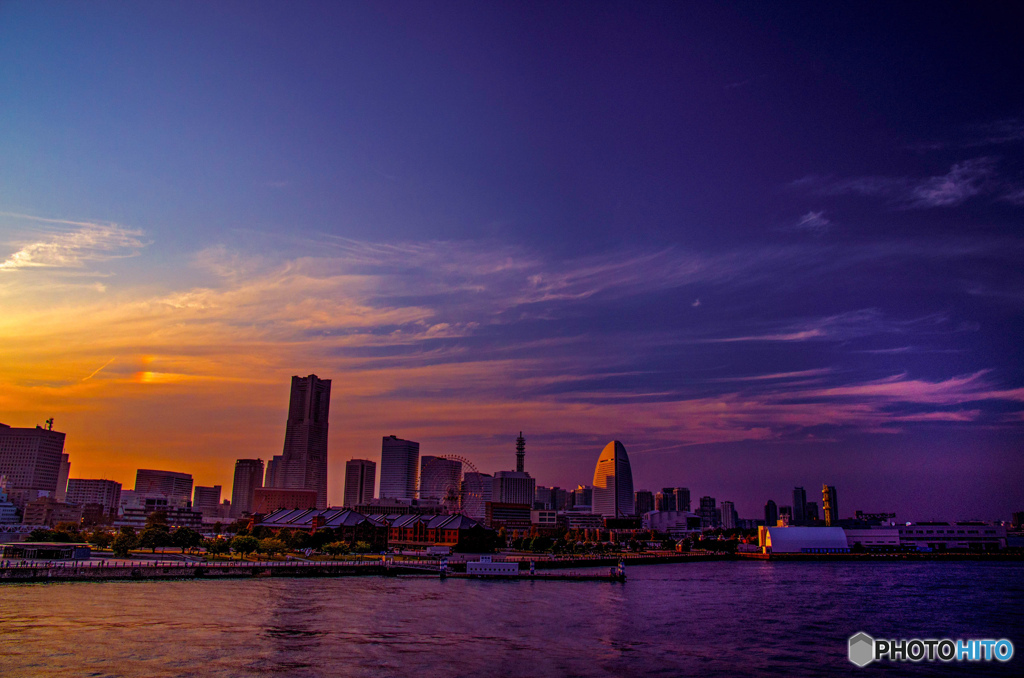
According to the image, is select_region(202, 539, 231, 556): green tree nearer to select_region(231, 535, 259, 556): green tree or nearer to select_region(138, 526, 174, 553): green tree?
select_region(231, 535, 259, 556): green tree

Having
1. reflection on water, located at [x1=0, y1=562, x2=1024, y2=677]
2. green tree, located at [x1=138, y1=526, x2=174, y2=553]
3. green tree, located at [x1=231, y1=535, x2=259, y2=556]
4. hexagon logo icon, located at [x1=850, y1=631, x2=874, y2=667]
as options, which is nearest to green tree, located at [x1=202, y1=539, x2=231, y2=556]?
Answer: green tree, located at [x1=231, y1=535, x2=259, y2=556]

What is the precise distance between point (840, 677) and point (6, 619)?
66.2 metres

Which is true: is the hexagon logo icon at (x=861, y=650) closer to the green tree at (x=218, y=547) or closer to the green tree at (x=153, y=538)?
the green tree at (x=218, y=547)

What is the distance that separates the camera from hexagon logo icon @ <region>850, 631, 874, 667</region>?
54375 mm

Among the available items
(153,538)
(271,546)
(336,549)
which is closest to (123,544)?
(153,538)

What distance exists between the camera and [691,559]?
616 feet

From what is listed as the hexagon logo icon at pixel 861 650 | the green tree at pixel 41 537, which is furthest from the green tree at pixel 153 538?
the hexagon logo icon at pixel 861 650

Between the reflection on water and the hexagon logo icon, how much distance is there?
1.00 metres

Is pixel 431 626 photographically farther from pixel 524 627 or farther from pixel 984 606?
pixel 984 606

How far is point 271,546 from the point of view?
120 meters

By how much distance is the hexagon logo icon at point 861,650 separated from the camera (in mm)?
54375

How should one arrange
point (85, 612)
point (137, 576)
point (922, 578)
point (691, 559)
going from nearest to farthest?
point (85, 612), point (137, 576), point (922, 578), point (691, 559)

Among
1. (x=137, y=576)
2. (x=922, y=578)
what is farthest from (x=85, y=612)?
(x=922, y=578)

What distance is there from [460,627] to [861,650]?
3398cm
